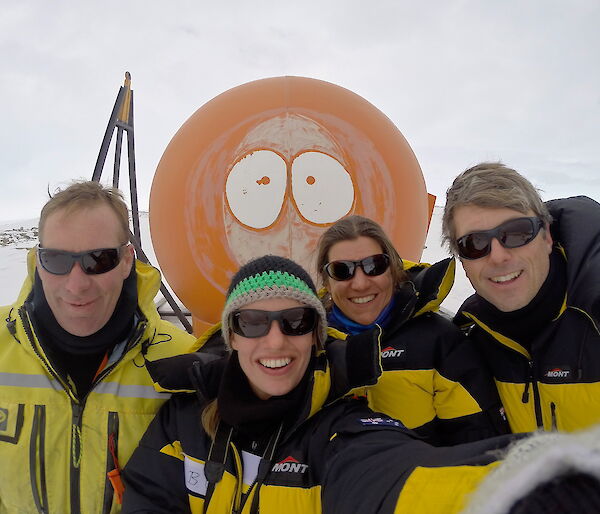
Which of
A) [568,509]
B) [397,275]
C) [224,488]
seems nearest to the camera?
[568,509]

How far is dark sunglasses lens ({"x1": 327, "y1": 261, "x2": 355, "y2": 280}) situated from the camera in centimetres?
191

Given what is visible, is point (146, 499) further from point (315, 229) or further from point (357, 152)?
point (357, 152)

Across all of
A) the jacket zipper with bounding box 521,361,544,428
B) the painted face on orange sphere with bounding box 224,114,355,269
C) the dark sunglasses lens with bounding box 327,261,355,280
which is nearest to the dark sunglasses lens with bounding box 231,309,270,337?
the dark sunglasses lens with bounding box 327,261,355,280

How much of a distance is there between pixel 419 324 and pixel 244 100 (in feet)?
6.98

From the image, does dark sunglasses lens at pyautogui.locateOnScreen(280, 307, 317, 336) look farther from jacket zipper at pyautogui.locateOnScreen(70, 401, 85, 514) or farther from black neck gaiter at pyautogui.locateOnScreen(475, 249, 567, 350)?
jacket zipper at pyautogui.locateOnScreen(70, 401, 85, 514)

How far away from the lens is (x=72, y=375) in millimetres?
1604

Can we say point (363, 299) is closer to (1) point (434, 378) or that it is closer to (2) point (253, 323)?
(1) point (434, 378)

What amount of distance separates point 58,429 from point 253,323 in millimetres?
869

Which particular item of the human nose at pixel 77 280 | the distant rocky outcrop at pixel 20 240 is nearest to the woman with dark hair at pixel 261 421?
the human nose at pixel 77 280

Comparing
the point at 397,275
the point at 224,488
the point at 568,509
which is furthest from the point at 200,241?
the point at 568,509

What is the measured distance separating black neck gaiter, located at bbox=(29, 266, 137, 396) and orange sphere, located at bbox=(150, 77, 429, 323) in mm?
1297

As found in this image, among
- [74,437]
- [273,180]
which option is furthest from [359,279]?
[74,437]

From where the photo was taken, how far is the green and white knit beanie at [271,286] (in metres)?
1.36

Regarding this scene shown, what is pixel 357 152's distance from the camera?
2891 mm
